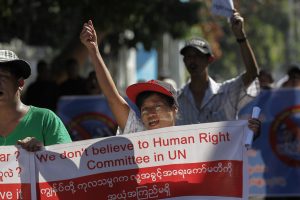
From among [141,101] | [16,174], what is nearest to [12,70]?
[16,174]

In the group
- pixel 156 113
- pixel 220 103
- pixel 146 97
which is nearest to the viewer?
pixel 156 113

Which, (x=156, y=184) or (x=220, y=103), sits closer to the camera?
(x=156, y=184)

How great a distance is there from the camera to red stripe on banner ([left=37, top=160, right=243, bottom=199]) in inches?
191

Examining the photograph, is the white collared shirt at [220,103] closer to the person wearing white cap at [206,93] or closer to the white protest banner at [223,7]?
the person wearing white cap at [206,93]

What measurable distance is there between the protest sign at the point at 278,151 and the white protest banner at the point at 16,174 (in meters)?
5.26

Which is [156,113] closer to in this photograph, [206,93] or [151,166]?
[151,166]

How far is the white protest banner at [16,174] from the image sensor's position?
4828 mm

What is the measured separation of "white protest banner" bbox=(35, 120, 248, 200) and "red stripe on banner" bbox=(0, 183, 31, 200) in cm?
7

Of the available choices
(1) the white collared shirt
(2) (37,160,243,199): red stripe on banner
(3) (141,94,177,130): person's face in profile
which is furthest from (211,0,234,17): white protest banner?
(2) (37,160,243,199): red stripe on banner

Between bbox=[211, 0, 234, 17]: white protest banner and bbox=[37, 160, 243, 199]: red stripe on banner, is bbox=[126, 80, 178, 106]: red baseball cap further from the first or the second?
bbox=[211, 0, 234, 17]: white protest banner

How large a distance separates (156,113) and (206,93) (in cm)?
193

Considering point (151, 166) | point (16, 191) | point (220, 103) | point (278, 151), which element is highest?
point (278, 151)

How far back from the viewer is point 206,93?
6.97 metres

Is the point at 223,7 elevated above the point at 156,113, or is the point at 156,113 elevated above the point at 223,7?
the point at 223,7
